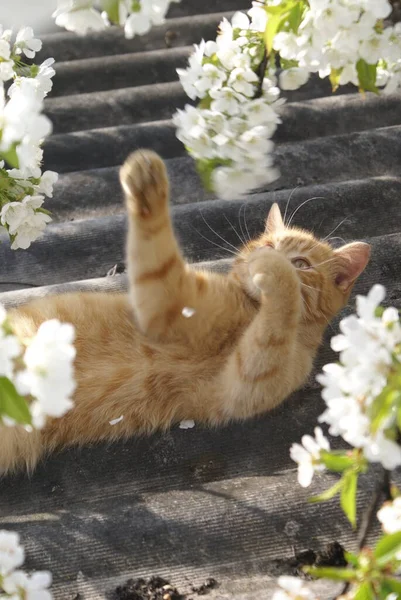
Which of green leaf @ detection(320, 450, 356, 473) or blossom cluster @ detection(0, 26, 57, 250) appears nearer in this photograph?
green leaf @ detection(320, 450, 356, 473)

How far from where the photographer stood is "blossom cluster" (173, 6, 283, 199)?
1.19 meters

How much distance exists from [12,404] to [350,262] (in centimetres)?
136

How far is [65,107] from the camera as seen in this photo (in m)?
2.63

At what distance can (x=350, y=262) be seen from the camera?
195 cm

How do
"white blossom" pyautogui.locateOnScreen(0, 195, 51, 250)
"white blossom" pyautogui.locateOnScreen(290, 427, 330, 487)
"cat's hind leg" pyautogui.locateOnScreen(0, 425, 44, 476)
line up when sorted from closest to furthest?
"white blossom" pyautogui.locateOnScreen(290, 427, 330, 487) → "white blossom" pyautogui.locateOnScreen(0, 195, 51, 250) → "cat's hind leg" pyautogui.locateOnScreen(0, 425, 44, 476)

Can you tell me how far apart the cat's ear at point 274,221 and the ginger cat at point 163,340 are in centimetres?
21

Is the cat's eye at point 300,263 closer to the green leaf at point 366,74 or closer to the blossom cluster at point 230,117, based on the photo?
the blossom cluster at point 230,117

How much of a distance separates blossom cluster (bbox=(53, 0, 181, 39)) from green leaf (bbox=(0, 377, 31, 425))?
515mm

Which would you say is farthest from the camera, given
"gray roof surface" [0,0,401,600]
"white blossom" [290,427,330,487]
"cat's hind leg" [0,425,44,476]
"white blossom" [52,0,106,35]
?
"cat's hind leg" [0,425,44,476]

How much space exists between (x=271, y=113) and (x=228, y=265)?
2.96 ft

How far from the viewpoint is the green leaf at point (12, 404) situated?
74 centimetres

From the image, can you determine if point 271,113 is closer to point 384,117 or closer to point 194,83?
point 194,83

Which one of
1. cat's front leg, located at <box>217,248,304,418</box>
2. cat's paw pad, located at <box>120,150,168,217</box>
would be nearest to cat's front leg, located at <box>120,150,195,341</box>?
cat's paw pad, located at <box>120,150,168,217</box>

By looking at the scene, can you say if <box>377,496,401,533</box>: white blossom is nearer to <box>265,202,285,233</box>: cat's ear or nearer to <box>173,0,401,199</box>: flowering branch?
<box>173,0,401,199</box>: flowering branch
